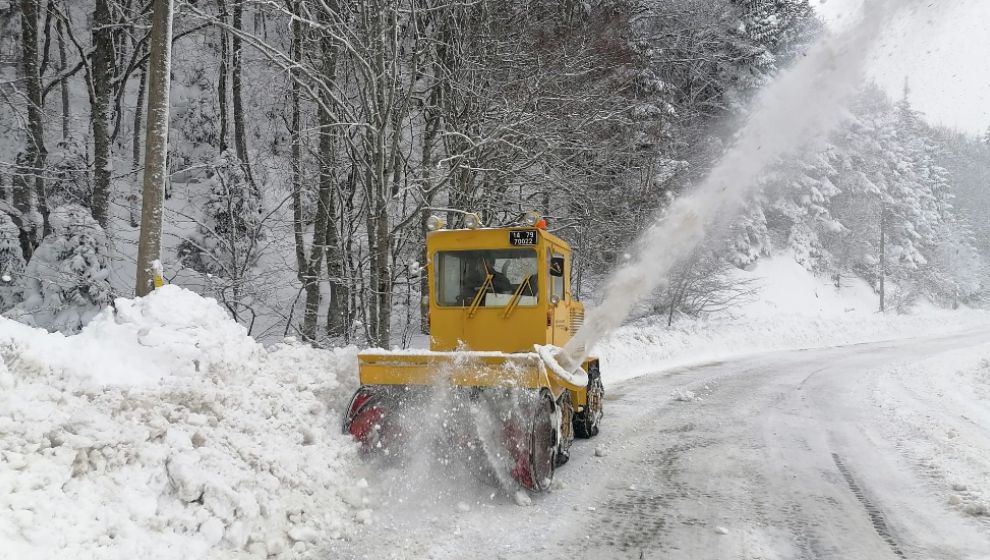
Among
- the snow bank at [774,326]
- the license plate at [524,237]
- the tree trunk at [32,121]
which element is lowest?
the snow bank at [774,326]

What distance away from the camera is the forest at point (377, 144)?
1149 cm

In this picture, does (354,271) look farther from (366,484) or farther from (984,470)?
(984,470)

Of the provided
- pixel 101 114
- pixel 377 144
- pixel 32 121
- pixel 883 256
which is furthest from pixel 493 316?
pixel 883 256

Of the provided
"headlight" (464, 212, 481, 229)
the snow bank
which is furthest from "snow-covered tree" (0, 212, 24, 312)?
the snow bank

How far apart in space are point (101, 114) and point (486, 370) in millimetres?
12410

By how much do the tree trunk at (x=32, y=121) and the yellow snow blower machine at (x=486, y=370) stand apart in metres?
10.8

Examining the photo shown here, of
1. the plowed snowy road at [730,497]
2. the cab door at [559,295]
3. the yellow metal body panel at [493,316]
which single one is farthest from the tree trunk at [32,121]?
the plowed snowy road at [730,497]

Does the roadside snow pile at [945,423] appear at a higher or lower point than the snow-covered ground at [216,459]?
lower

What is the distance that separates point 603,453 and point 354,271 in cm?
721

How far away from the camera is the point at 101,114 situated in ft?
44.8

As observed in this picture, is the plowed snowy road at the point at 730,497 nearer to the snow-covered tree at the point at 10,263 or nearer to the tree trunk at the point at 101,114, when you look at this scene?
the tree trunk at the point at 101,114

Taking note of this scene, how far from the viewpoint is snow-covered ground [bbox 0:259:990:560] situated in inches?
142

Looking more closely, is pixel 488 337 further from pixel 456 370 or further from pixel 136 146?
pixel 136 146

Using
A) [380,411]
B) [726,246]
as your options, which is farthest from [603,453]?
[726,246]
